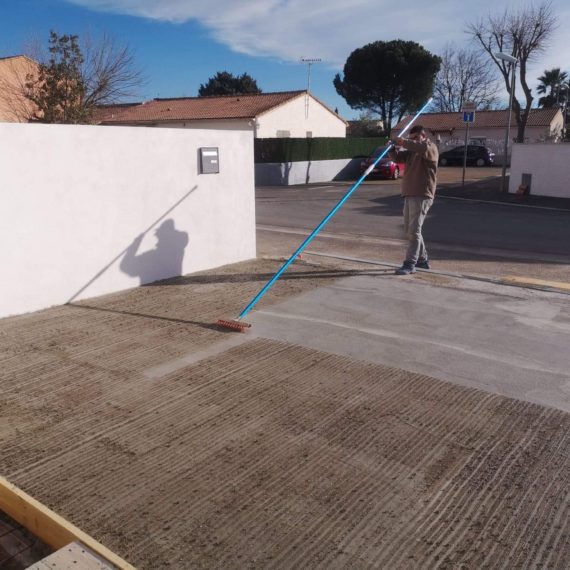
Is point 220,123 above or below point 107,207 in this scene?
above

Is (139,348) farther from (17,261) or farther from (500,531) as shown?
(500,531)

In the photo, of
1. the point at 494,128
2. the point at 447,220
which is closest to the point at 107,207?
the point at 447,220

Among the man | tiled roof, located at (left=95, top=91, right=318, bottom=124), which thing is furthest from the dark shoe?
tiled roof, located at (left=95, top=91, right=318, bottom=124)

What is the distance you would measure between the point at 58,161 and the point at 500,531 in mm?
5168

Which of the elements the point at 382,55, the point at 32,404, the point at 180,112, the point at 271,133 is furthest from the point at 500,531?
the point at 382,55

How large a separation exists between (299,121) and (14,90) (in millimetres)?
17671

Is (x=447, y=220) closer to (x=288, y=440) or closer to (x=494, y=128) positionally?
(x=288, y=440)

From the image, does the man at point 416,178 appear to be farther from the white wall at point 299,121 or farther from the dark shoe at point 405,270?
the white wall at point 299,121

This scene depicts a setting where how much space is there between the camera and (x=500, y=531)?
9.11ft

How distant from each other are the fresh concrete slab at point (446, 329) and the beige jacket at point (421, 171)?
1129mm

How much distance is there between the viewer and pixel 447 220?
14164 millimetres

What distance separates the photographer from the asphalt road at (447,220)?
11.1 m

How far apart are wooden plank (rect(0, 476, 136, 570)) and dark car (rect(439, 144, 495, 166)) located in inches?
1539

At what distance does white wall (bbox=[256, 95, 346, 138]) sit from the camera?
34.2m
